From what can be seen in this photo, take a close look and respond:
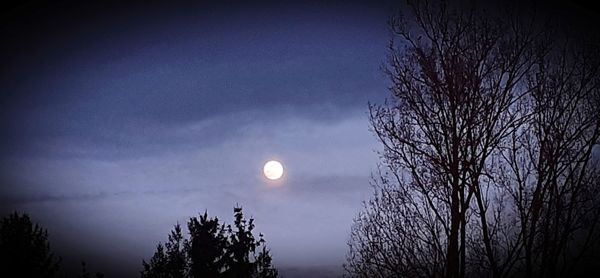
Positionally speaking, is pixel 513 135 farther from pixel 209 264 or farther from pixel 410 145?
pixel 209 264

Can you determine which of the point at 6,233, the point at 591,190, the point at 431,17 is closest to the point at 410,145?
the point at 431,17

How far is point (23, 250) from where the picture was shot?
30.0 m

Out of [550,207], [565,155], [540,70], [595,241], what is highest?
[540,70]

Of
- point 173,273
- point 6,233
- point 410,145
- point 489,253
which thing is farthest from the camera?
point 173,273

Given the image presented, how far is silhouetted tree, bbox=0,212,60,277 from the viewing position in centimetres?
2877

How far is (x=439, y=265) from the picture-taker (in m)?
10.8

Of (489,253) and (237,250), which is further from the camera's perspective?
(237,250)

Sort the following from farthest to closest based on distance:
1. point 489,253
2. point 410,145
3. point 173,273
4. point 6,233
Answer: point 173,273 → point 6,233 → point 410,145 → point 489,253

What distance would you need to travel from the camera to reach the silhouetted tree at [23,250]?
28766mm

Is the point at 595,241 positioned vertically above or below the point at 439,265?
above

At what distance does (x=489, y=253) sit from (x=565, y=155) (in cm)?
312

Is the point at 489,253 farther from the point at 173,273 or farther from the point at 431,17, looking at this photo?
the point at 173,273

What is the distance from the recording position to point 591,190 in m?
11.1

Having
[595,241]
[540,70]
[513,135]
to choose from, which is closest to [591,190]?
[595,241]
